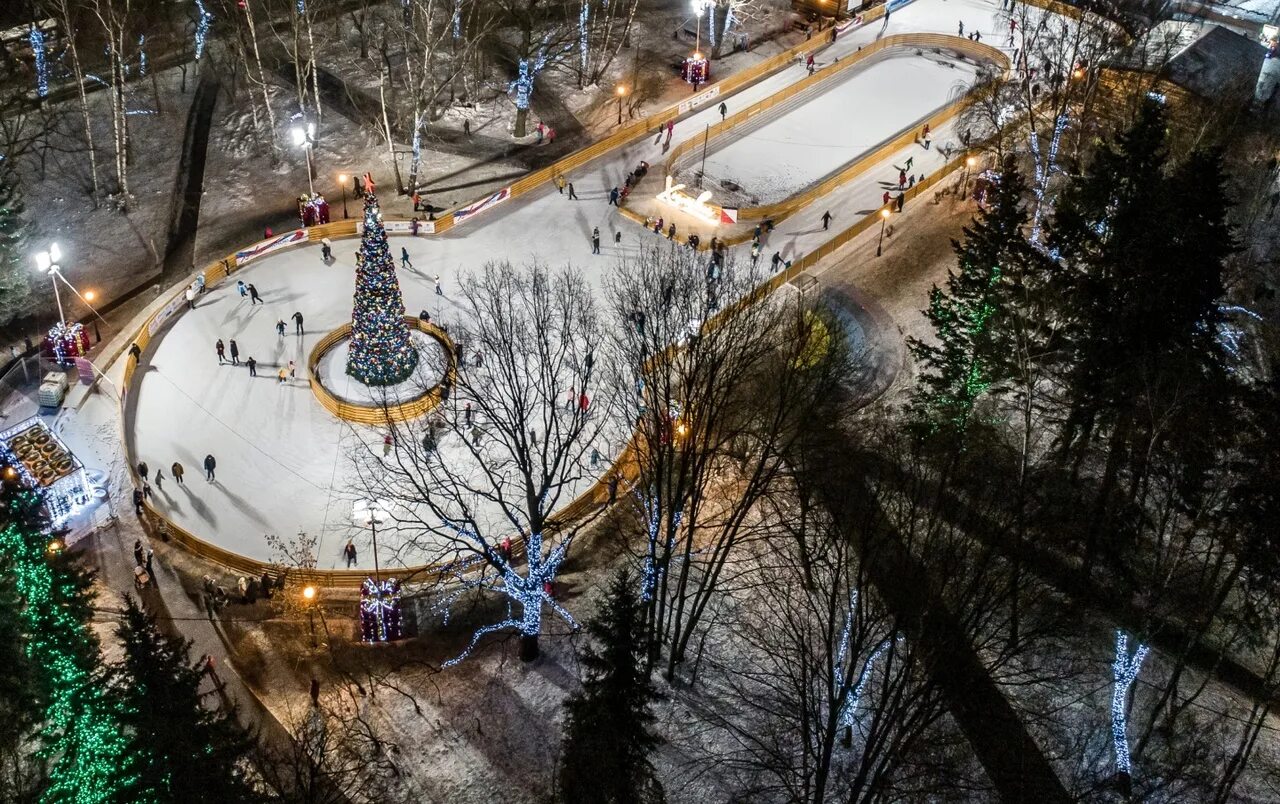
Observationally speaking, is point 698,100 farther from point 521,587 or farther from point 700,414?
point 521,587

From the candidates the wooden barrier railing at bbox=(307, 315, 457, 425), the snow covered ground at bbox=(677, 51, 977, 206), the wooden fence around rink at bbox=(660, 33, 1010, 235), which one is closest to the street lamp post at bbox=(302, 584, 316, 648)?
the wooden barrier railing at bbox=(307, 315, 457, 425)

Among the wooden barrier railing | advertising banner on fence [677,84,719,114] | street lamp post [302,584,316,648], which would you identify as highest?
advertising banner on fence [677,84,719,114]

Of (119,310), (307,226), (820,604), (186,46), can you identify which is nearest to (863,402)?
(820,604)

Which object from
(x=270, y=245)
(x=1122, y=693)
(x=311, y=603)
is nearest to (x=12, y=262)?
(x=270, y=245)

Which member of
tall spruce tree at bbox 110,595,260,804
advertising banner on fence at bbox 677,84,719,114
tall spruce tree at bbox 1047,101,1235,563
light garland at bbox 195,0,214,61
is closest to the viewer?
tall spruce tree at bbox 110,595,260,804

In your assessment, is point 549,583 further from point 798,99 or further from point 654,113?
point 798,99

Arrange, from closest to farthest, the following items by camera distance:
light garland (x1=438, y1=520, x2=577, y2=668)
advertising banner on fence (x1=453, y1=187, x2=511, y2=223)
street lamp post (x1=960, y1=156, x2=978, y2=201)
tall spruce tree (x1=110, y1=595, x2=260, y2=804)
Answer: tall spruce tree (x1=110, y1=595, x2=260, y2=804) < light garland (x1=438, y1=520, x2=577, y2=668) < advertising banner on fence (x1=453, y1=187, x2=511, y2=223) < street lamp post (x1=960, y1=156, x2=978, y2=201)

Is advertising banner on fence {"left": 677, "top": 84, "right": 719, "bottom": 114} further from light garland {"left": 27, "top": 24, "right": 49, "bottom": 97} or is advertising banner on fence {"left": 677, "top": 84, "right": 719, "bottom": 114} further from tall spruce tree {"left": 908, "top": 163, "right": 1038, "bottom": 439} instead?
light garland {"left": 27, "top": 24, "right": 49, "bottom": 97}
